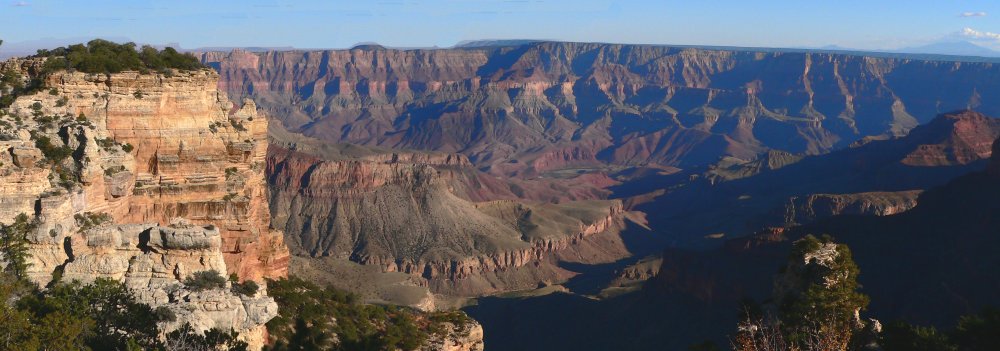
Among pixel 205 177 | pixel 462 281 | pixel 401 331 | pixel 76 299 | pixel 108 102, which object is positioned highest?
pixel 108 102

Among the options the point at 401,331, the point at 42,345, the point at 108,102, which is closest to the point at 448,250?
the point at 401,331

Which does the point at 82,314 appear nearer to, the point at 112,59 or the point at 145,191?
the point at 145,191

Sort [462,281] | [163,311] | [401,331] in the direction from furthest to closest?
[462,281]
[401,331]
[163,311]

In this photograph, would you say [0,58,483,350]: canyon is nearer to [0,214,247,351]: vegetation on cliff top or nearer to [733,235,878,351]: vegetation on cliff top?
[0,214,247,351]: vegetation on cliff top

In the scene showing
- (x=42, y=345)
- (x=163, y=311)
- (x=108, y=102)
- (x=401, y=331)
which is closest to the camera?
(x=42, y=345)

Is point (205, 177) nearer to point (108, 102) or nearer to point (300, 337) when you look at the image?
point (108, 102)

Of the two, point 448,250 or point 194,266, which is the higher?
point 194,266
